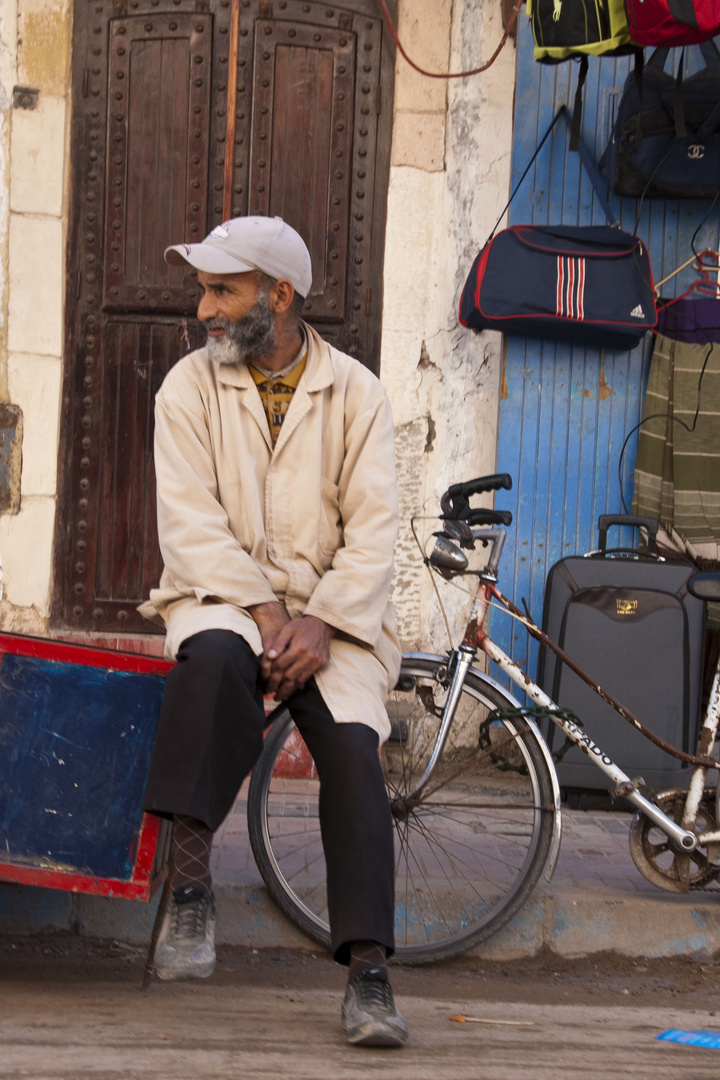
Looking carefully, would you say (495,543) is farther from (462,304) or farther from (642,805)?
(462,304)

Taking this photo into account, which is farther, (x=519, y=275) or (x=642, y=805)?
(x=519, y=275)

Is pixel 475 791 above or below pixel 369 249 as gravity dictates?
below

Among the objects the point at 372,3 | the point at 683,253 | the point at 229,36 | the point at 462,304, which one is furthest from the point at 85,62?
the point at 683,253

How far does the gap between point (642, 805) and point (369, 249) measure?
269 centimetres

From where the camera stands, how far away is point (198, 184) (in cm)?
470

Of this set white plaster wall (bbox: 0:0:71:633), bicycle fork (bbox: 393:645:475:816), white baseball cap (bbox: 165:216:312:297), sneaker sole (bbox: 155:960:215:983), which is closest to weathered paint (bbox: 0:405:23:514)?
white plaster wall (bbox: 0:0:71:633)

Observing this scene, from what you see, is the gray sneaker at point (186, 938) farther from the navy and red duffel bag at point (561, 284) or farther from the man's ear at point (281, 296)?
the navy and red duffel bag at point (561, 284)

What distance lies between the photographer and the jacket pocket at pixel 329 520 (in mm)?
2871

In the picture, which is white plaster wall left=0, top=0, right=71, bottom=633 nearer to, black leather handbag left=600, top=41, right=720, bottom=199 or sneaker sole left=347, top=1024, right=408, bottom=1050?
black leather handbag left=600, top=41, right=720, bottom=199

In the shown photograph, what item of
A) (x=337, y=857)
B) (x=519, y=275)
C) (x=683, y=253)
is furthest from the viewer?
(x=683, y=253)

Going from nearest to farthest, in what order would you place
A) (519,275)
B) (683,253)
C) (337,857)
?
(337,857) < (519,275) < (683,253)

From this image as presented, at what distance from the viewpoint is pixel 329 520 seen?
114 inches

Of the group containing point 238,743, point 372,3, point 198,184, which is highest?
point 372,3

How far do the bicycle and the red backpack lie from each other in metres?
1.87
